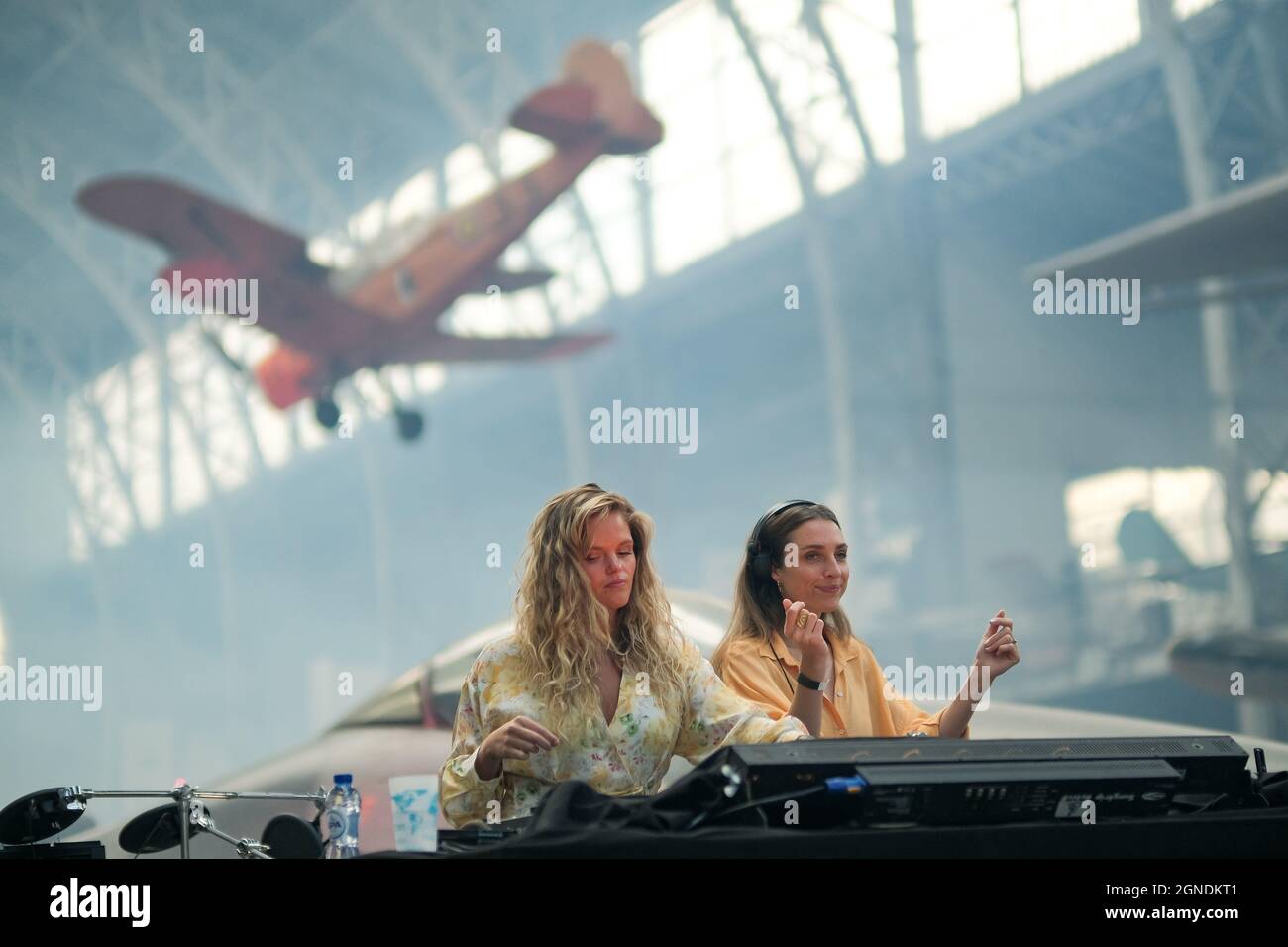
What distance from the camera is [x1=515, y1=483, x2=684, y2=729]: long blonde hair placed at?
237 cm

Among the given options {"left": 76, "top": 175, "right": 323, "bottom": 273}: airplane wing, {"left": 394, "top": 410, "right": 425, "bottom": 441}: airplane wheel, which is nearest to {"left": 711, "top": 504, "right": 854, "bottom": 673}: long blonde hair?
{"left": 394, "top": 410, "right": 425, "bottom": 441}: airplane wheel

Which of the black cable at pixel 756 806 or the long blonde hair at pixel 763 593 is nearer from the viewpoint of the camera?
the black cable at pixel 756 806

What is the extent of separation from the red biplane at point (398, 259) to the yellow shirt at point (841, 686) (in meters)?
6.70

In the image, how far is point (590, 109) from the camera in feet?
28.8

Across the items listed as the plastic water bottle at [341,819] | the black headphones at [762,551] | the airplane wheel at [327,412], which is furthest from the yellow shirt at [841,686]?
the airplane wheel at [327,412]

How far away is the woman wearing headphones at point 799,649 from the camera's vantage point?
110 inches

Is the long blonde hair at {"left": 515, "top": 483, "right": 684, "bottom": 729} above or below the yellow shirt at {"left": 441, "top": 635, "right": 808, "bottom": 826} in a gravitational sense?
above

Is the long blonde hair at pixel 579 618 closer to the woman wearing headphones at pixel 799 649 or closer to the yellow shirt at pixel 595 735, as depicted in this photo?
the yellow shirt at pixel 595 735

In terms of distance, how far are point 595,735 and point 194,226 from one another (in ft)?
27.0

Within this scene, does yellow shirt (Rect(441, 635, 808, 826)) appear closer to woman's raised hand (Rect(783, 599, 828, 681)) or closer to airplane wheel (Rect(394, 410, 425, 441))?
woman's raised hand (Rect(783, 599, 828, 681))

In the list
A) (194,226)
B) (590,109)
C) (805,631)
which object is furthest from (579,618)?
(194,226)

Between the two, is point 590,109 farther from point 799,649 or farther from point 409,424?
point 799,649
